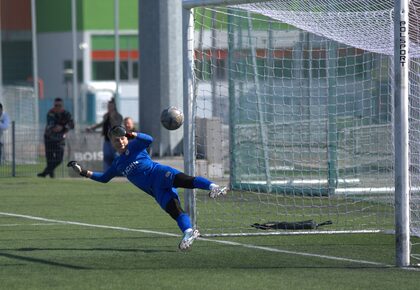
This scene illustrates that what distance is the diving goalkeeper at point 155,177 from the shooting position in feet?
42.2

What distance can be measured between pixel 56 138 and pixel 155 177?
14135 millimetres

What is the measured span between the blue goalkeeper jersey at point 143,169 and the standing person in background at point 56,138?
528 inches

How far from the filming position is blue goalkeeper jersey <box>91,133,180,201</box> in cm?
1316

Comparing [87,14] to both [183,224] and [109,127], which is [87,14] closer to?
[109,127]

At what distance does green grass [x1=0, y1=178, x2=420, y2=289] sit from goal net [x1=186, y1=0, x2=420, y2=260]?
1.10 metres

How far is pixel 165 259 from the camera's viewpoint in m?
12.5

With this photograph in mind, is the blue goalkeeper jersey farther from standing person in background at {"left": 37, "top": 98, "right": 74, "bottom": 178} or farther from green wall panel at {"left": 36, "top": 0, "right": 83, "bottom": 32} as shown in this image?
green wall panel at {"left": 36, "top": 0, "right": 83, "bottom": 32}

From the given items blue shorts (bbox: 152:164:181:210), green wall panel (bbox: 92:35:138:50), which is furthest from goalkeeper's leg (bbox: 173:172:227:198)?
green wall panel (bbox: 92:35:138:50)

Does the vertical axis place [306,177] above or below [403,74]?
below

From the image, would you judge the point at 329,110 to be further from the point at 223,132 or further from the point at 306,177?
the point at 223,132

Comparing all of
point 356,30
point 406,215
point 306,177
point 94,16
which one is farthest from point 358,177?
point 94,16

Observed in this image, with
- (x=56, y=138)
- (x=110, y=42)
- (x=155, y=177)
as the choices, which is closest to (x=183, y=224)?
(x=155, y=177)

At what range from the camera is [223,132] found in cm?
2481

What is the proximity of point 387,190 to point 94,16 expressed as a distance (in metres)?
38.2
